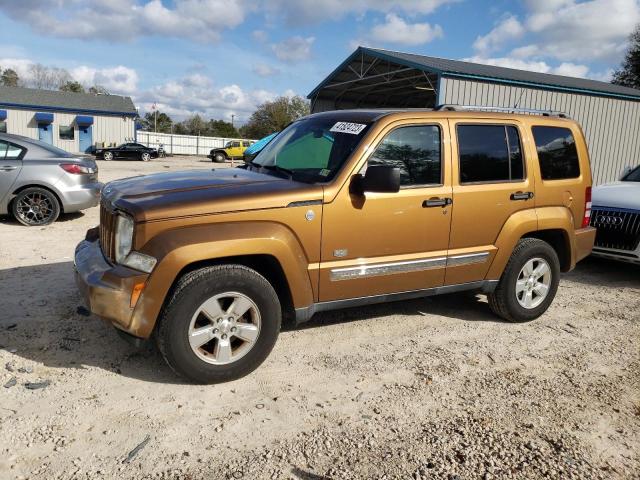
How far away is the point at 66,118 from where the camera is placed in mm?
40531

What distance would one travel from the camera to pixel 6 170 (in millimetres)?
8227

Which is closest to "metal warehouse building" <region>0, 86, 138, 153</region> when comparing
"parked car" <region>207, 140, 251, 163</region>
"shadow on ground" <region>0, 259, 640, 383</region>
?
"parked car" <region>207, 140, 251, 163</region>

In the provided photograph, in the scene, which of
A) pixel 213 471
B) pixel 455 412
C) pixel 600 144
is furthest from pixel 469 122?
pixel 600 144

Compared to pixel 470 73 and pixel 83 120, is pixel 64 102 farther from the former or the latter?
pixel 470 73

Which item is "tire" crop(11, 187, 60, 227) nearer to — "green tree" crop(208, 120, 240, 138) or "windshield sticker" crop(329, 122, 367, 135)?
"windshield sticker" crop(329, 122, 367, 135)

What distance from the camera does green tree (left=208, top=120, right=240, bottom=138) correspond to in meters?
72.9

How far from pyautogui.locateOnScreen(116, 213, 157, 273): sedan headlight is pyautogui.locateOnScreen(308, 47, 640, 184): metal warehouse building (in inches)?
481

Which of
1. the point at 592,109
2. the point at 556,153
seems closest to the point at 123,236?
the point at 556,153

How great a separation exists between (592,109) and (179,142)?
38276 millimetres

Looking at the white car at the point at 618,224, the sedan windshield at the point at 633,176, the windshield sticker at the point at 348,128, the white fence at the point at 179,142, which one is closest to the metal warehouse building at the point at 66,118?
the white fence at the point at 179,142

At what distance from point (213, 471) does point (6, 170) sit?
753 cm

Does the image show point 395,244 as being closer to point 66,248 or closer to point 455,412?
point 455,412

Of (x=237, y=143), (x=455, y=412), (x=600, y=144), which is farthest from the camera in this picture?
(x=237, y=143)

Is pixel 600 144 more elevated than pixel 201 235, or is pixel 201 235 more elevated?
pixel 600 144
